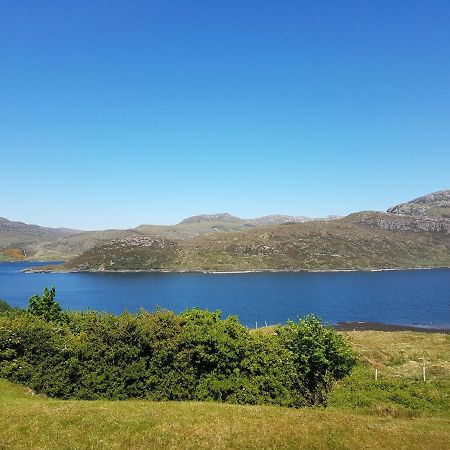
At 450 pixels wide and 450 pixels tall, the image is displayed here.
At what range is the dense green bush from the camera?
29516 mm

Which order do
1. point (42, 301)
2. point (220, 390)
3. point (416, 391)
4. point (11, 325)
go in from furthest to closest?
1. point (42, 301)
2. point (416, 391)
3. point (11, 325)
4. point (220, 390)

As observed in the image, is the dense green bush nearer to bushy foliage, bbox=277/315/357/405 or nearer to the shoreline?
bushy foliage, bbox=277/315/357/405

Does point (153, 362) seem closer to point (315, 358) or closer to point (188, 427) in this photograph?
point (188, 427)

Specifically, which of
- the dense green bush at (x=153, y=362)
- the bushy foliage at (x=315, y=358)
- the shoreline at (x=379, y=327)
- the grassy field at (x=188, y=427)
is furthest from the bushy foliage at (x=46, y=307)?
the shoreline at (x=379, y=327)

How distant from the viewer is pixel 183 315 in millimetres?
33281

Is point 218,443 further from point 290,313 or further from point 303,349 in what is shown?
point 290,313

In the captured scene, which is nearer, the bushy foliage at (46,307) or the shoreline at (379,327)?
the bushy foliage at (46,307)

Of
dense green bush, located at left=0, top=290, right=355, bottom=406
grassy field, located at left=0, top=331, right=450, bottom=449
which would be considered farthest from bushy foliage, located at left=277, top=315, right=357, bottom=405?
grassy field, located at left=0, top=331, right=450, bottom=449

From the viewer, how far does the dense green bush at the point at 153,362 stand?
1162 inches

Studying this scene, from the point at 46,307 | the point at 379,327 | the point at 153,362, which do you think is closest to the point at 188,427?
the point at 153,362

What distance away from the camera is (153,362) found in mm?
29938

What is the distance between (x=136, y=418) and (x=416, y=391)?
27.5 meters

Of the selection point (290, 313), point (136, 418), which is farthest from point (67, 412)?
point (290, 313)

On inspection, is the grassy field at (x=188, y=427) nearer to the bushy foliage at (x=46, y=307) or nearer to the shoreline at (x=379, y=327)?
the bushy foliage at (x=46, y=307)
